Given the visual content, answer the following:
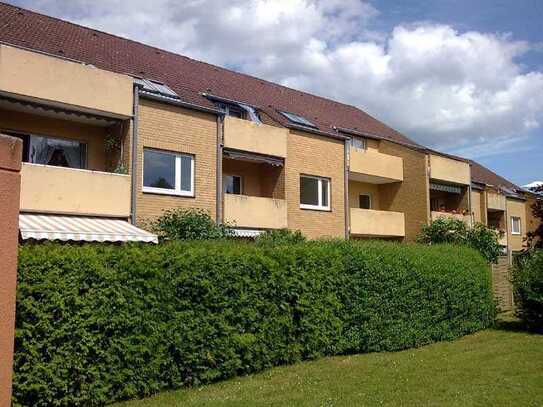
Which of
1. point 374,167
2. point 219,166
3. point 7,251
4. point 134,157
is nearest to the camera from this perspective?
point 7,251

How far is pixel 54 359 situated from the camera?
9727 millimetres

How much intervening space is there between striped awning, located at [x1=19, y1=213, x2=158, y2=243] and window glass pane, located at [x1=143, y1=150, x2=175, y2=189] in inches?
96.8

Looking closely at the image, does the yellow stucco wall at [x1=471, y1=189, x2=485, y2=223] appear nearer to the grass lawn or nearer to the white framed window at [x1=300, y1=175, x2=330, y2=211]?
the white framed window at [x1=300, y1=175, x2=330, y2=211]

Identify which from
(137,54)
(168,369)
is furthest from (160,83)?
(168,369)

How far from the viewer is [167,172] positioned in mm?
22172

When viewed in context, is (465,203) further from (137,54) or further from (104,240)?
(104,240)

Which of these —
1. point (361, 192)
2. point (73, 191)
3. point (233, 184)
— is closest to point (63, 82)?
point (73, 191)

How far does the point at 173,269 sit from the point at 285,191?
15.4m

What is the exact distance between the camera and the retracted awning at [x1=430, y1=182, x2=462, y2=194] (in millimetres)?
36188

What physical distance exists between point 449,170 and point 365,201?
570cm

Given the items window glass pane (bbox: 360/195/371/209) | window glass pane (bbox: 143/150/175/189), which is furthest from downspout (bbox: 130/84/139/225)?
window glass pane (bbox: 360/195/371/209)

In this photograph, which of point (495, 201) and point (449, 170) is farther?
point (495, 201)

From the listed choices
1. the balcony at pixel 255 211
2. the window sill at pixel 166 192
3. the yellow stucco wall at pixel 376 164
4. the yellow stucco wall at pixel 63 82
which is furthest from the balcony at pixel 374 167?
the yellow stucco wall at pixel 63 82

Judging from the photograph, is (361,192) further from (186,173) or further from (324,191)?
(186,173)
